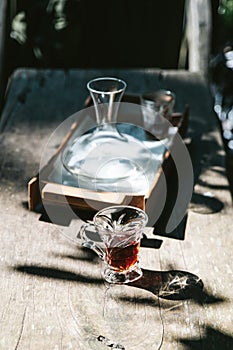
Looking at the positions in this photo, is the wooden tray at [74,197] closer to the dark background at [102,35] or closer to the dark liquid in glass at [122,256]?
the dark liquid in glass at [122,256]

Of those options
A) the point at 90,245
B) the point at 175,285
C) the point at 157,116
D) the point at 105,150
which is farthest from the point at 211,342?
the point at 157,116

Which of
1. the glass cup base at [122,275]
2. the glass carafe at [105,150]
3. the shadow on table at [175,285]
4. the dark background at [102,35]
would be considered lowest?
the dark background at [102,35]

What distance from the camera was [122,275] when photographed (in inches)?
59.3

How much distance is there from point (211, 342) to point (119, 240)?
0.98ft

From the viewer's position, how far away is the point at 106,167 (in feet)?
6.04

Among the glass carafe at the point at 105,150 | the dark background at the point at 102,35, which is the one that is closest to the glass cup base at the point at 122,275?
the glass carafe at the point at 105,150

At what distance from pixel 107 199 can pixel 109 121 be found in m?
0.34

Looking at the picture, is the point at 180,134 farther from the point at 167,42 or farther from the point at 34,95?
the point at 167,42

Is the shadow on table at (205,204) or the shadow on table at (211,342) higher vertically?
the shadow on table at (211,342)

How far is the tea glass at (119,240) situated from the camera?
58.0 inches

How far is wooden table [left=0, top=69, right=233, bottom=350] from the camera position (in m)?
1.34

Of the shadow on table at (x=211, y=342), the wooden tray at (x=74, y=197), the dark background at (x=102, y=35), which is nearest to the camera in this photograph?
the shadow on table at (x=211, y=342)

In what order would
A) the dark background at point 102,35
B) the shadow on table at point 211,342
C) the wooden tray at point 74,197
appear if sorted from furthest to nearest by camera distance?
the dark background at point 102,35, the wooden tray at point 74,197, the shadow on table at point 211,342

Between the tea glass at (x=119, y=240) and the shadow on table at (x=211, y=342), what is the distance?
0.23 m
